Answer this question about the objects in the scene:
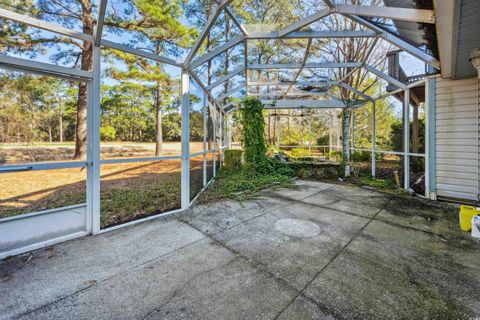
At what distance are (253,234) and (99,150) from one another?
2.40m

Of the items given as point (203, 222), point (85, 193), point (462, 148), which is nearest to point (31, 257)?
point (85, 193)

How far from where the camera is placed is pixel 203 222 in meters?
3.17

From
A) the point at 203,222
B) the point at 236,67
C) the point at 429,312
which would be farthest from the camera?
the point at 236,67

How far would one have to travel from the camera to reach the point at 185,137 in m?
3.74

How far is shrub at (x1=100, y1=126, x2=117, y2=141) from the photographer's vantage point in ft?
9.38

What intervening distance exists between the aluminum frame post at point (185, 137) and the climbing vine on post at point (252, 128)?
2573 mm

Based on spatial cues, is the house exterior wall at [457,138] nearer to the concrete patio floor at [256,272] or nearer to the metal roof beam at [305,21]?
the concrete patio floor at [256,272]

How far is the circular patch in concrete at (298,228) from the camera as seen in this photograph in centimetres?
271

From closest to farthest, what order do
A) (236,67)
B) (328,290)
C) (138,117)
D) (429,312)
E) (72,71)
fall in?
(429,312) < (328,290) < (72,71) < (138,117) < (236,67)

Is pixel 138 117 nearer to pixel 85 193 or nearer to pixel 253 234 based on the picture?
pixel 85 193

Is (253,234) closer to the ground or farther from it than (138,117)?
closer to the ground

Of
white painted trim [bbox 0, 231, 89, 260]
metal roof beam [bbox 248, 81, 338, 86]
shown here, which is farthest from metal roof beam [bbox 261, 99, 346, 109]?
white painted trim [bbox 0, 231, 89, 260]

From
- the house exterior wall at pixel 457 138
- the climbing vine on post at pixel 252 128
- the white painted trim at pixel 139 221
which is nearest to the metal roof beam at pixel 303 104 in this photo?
the climbing vine on post at pixel 252 128

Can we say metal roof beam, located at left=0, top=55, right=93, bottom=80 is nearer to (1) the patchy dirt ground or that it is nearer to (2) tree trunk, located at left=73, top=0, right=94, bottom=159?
(2) tree trunk, located at left=73, top=0, right=94, bottom=159
